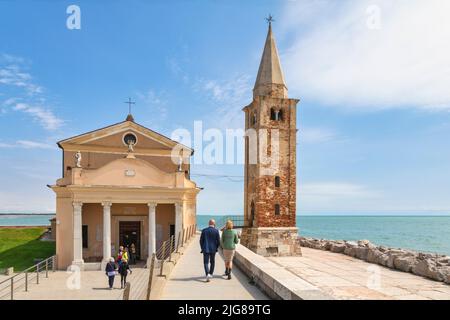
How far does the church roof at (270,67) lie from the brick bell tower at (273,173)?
0.10 meters

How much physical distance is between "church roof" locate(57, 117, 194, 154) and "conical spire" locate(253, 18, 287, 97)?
1161 centimetres

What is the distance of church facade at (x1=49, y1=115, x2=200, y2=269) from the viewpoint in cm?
2045

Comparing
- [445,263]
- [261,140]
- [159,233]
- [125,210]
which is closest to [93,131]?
[125,210]

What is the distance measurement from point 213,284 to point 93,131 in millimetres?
18239

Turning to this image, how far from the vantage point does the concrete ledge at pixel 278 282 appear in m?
5.58

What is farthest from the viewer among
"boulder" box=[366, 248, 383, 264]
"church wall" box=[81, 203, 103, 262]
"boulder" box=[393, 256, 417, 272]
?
"boulder" box=[366, 248, 383, 264]

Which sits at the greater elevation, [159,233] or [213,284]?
[213,284]

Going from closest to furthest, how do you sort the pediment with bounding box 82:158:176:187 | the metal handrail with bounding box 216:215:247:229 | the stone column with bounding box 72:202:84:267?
the stone column with bounding box 72:202:84:267 → the pediment with bounding box 82:158:176:187 → the metal handrail with bounding box 216:215:247:229

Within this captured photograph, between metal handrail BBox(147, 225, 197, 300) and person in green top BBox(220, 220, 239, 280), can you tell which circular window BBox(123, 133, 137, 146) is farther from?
person in green top BBox(220, 220, 239, 280)

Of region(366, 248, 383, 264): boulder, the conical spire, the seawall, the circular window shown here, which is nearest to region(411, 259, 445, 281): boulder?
the seawall

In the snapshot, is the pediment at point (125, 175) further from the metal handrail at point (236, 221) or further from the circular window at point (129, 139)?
the metal handrail at point (236, 221)

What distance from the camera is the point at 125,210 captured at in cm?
2280

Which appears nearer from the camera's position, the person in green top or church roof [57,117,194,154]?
the person in green top
